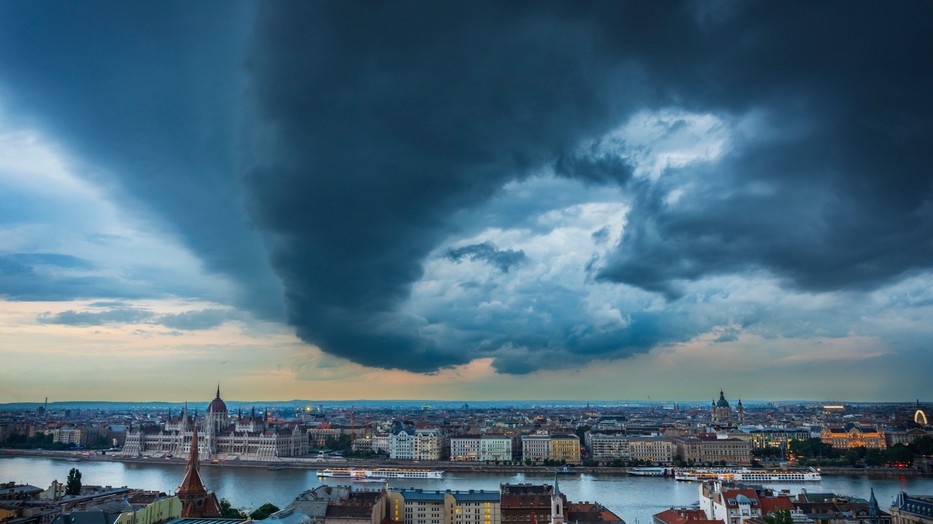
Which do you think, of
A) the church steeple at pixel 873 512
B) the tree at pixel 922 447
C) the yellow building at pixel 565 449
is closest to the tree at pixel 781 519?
the church steeple at pixel 873 512

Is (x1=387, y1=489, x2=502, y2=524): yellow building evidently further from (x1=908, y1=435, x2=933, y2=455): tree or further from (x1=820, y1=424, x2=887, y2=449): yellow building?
(x1=820, y1=424, x2=887, y2=449): yellow building

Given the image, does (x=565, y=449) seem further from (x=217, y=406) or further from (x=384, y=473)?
(x=217, y=406)

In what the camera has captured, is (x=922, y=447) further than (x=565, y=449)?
No

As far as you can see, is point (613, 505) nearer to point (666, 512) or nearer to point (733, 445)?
point (666, 512)

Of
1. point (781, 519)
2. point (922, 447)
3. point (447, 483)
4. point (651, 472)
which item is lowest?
point (651, 472)

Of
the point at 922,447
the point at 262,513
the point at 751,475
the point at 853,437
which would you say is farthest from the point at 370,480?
the point at 853,437

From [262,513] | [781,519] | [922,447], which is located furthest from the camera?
[922,447]

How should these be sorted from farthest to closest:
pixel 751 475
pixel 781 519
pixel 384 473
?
pixel 384 473, pixel 751 475, pixel 781 519

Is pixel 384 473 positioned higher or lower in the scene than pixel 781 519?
lower
